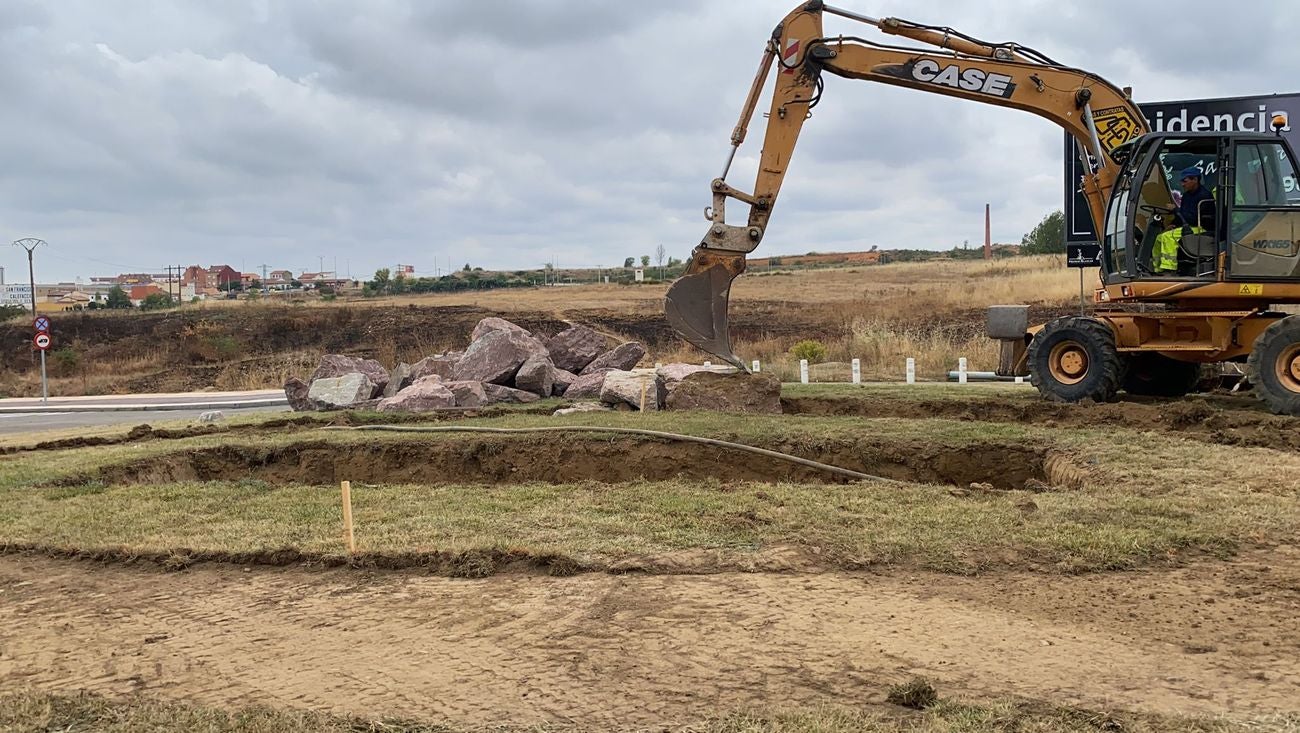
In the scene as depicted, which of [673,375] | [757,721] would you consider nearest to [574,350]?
[673,375]

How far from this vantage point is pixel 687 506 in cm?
726

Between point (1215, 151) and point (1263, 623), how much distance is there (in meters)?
8.68

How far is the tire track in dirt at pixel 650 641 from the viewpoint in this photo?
3986 millimetres

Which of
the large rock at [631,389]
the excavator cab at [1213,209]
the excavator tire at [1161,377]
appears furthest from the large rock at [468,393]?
the excavator tire at [1161,377]

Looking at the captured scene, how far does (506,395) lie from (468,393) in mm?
760

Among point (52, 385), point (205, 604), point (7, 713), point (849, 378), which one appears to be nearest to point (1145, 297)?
point (849, 378)

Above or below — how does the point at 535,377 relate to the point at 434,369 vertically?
below

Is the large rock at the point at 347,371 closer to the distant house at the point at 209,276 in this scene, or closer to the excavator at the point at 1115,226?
the excavator at the point at 1115,226

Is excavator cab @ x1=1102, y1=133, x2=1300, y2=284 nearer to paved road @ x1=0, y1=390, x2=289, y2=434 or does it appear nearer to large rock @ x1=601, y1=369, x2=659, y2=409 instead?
large rock @ x1=601, y1=369, x2=659, y2=409

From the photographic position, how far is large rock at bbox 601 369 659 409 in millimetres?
14211

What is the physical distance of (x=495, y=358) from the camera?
16969mm

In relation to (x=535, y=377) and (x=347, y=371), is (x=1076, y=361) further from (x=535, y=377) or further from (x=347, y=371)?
(x=347, y=371)

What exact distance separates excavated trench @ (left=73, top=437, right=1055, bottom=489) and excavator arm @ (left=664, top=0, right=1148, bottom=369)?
2774mm

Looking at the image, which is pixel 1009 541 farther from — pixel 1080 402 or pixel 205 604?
pixel 1080 402
